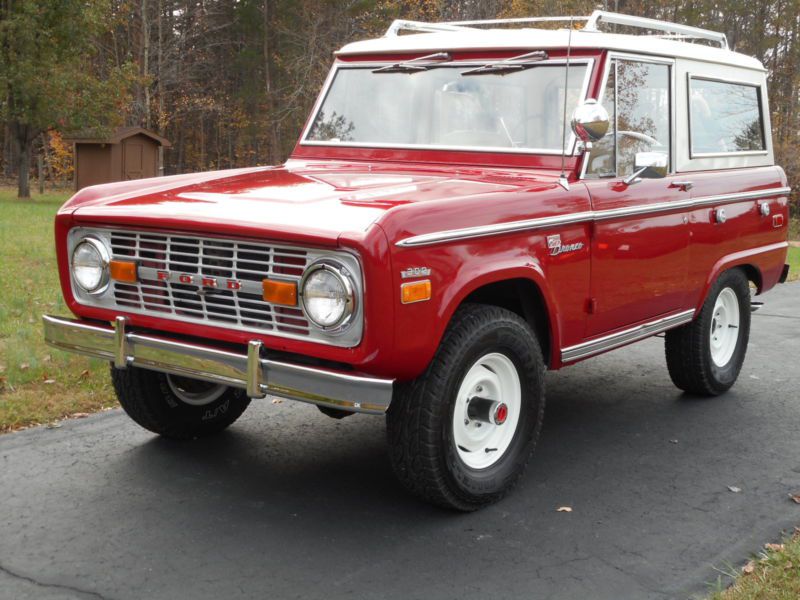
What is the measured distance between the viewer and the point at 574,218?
14.0 feet

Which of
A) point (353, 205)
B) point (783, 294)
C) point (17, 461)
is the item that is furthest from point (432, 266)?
point (783, 294)

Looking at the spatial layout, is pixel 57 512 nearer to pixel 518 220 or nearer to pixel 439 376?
pixel 439 376

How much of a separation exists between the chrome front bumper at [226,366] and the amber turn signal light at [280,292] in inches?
7.1

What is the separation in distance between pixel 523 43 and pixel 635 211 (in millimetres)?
1033

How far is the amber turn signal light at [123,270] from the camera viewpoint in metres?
3.90

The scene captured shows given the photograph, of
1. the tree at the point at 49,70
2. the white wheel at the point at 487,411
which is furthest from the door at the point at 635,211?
the tree at the point at 49,70

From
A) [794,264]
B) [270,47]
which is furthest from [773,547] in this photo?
[270,47]

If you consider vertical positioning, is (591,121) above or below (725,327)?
above

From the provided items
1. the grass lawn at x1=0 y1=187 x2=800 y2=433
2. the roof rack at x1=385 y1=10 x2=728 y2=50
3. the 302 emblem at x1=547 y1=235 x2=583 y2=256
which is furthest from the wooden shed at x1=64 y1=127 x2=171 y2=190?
the 302 emblem at x1=547 y1=235 x2=583 y2=256

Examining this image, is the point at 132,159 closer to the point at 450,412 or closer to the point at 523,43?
the point at 523,43

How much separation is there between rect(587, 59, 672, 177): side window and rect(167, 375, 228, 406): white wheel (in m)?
2.21

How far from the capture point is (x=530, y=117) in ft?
15.3

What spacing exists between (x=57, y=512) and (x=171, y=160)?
41.0 metres

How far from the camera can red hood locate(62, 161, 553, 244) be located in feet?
11.4
